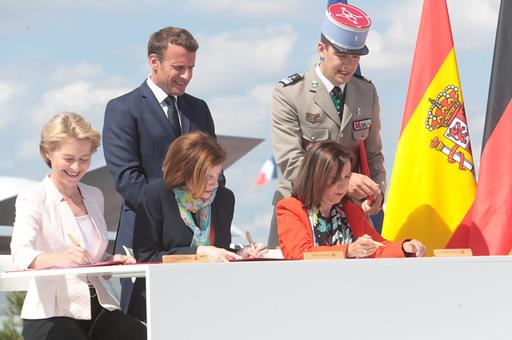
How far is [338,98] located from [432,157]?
75 cm

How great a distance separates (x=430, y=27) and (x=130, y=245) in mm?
2063

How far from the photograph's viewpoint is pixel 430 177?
5.28 metres

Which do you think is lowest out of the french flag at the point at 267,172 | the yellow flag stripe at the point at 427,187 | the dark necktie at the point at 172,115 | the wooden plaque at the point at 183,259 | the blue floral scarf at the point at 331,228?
the french flag at the point at 267,172

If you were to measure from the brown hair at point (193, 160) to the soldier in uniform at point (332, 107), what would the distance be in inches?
28.4

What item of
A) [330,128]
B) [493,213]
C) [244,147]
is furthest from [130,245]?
[244,147]

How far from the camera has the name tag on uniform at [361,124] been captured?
4792mm

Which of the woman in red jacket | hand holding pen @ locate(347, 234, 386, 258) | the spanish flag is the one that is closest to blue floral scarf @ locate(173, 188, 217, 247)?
the woman in red jacket

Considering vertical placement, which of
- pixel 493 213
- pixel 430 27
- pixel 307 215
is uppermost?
pixel 430 27

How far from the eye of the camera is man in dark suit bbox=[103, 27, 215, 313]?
14.4 ft

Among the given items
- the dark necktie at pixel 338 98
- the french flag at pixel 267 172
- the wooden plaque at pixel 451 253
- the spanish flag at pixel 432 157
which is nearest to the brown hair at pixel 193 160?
the wooden plaque at pixel 451 253

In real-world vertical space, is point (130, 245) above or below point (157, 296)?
below

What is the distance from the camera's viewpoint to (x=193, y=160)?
3.83 meters

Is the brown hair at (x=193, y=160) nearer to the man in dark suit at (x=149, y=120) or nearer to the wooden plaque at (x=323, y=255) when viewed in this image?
the man in dark suit at (x=149, y=120)

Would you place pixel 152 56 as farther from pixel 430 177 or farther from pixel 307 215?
pixel 430 177
